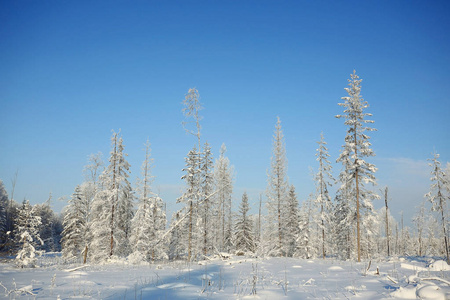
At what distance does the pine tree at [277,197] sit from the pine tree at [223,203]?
11.1m

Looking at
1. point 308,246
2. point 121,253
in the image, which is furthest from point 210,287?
point 308,246

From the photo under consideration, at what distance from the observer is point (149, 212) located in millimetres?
31141

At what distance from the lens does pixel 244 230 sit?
3981 centimetres

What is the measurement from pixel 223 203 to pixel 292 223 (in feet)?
39.5

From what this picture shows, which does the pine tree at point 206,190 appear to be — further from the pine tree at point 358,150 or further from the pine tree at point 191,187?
the pine tree at point 358,150

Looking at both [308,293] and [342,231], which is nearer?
[308,293]

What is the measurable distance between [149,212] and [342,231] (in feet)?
89.9

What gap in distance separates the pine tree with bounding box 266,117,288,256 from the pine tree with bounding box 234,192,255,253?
670cm

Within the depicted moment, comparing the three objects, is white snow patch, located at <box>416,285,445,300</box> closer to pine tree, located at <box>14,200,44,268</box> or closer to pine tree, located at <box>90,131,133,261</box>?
pine tree, located at <box>14,200,44,268</box>

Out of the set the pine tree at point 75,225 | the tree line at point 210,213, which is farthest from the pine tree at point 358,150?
the pine tree at point 75,225

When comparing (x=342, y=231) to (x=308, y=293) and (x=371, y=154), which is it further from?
(x=308, y=293)

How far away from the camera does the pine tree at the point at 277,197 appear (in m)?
32.2

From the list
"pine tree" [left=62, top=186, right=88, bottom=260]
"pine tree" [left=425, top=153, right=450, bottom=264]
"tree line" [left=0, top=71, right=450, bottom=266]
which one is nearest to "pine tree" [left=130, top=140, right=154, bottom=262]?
"tree line" [left=0, top=71, right=450, bottom=266]

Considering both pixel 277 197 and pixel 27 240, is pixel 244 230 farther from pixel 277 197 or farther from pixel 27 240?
pixel 27 240
